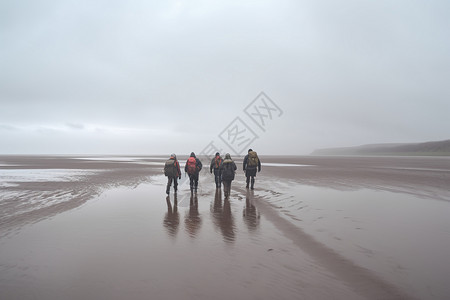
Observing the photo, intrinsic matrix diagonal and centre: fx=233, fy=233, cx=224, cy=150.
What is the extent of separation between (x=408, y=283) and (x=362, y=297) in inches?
38.0

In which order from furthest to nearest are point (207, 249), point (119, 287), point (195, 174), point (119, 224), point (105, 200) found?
1. point (195, 174)
2. point (105, 200)
3. point (119, 224)
4. point (207, 249)
5. point (119, 287)

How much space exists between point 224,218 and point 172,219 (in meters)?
1.61

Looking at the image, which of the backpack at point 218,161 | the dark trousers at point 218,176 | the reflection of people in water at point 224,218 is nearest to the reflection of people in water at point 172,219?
the reflection of people in water at point 224,218

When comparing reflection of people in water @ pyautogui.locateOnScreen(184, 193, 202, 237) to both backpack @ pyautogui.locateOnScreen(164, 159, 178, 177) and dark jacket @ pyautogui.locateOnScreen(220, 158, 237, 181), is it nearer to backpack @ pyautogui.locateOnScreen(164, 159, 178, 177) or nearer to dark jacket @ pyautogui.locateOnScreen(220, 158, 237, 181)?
dark jacket @ pyautogui.locateOnScreen(220, 158, 237, 181)

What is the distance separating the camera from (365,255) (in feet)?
15.0

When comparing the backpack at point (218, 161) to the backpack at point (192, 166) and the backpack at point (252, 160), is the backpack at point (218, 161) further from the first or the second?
the backpack at point (252, 160)

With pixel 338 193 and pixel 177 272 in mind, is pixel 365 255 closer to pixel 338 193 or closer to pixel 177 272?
pixel 177 272

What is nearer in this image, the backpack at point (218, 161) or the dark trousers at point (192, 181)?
the dark trousers at point (192, 181)

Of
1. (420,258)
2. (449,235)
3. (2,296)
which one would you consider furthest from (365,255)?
(2,296)

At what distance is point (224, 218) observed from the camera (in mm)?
7336

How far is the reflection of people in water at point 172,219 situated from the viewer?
6173mm

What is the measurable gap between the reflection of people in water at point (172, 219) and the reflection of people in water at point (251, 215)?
2039mm

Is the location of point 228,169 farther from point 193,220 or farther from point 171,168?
point 193,220

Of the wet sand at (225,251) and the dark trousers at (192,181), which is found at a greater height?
the dark trousers at (192,181)
